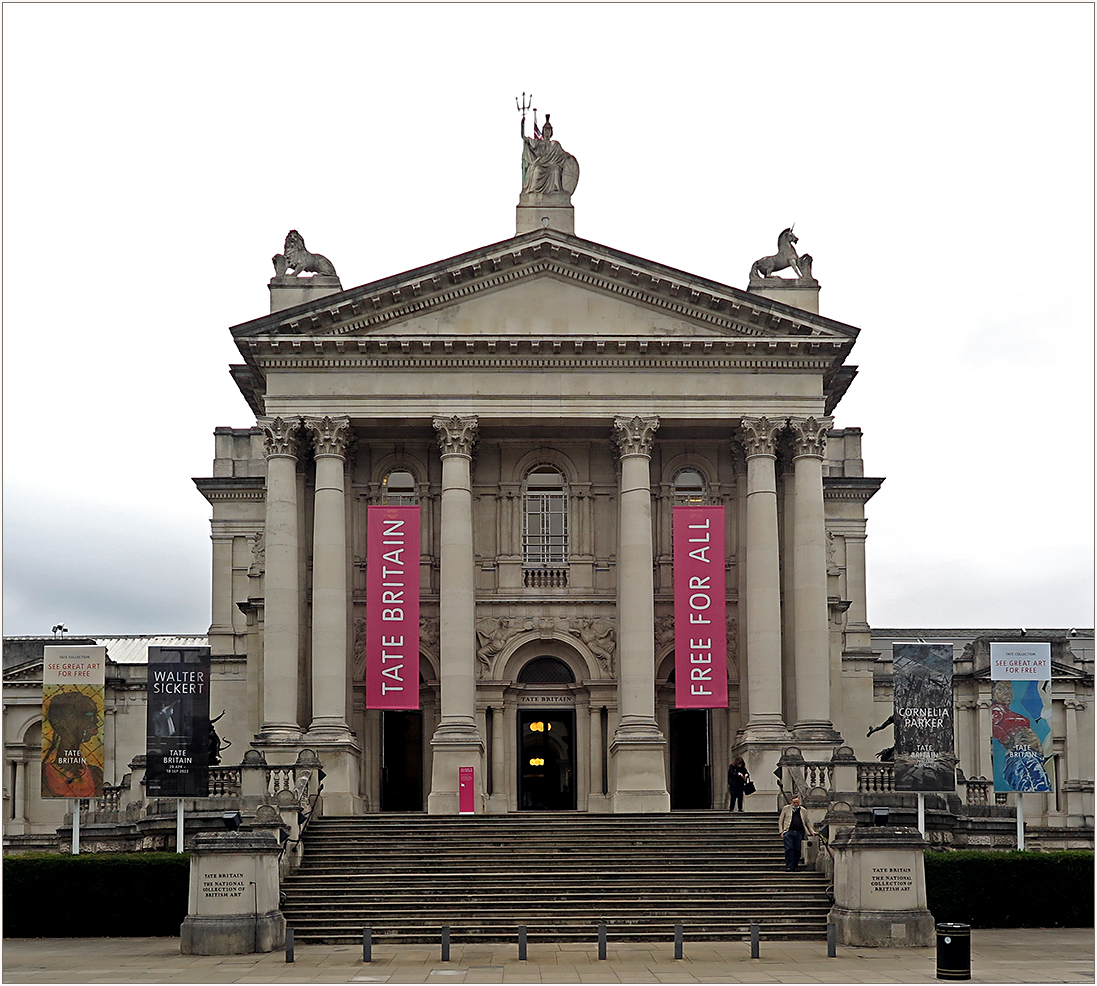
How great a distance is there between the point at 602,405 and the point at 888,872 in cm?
1905

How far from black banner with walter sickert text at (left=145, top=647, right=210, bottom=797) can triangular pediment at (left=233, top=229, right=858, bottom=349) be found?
39.9ft

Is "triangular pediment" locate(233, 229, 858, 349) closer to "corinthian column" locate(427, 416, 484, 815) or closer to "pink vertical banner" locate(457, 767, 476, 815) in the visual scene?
"corinthian column" locate(427, 416, 484, 815)

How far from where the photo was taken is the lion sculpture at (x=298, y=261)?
146 ft

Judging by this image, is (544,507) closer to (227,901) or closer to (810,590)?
(810,590)

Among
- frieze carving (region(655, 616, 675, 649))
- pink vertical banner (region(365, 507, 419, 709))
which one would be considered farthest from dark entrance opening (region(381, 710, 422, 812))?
frieze carving (region(655, 616, 675, 649))

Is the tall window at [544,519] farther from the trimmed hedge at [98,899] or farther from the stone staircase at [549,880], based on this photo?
the trimmed hedge at [98,899]

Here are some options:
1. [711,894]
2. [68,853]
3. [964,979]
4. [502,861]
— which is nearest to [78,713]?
[68,853]

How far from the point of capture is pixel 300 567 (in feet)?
142

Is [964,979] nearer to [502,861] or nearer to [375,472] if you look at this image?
[502,861]

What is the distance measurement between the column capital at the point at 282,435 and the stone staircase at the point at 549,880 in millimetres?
11267

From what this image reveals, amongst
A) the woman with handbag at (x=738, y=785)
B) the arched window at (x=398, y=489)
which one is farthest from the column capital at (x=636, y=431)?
the woman with handbag at (x=738, y=785)

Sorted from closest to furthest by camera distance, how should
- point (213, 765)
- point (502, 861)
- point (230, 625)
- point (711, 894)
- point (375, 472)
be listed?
1. point (711, 894)
2. point (502, 861)
3. point (213, 765)
4. point (375, 472)
5. point (230, 625)

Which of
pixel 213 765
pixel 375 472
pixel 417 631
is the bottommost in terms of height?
pixel 213 765

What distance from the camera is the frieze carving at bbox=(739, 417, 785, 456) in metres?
42.2
